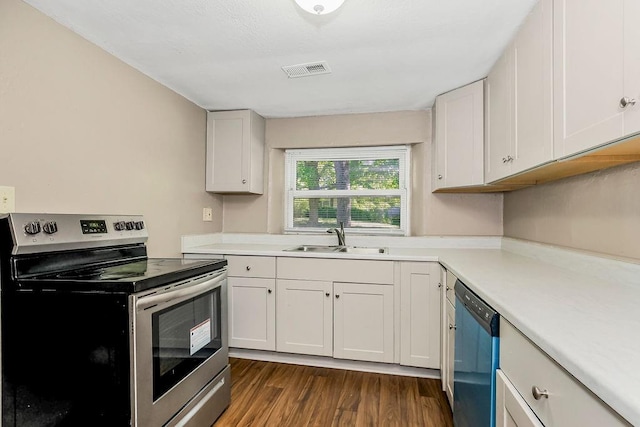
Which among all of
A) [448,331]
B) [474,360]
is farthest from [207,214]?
[474,360]

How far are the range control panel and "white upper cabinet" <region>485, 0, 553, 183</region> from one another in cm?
207

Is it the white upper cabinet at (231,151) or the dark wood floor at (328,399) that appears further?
the white upper cabinet at (231,151)

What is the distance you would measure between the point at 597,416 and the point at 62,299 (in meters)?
1.60

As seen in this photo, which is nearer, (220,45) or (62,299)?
(62,299)

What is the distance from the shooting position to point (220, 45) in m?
1.74

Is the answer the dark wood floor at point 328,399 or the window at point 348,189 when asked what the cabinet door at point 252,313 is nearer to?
the dark wood floor at point 328,399

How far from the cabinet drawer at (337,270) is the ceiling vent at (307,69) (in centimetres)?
Result: 126

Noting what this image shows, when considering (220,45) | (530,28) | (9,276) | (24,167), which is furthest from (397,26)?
(9,276)

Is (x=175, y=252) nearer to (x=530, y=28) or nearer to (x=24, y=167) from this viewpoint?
A: (x=24, y=167)

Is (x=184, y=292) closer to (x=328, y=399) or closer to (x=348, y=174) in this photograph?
(x=328, y=399)

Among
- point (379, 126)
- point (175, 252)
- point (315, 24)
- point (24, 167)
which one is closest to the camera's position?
point (24, 167)

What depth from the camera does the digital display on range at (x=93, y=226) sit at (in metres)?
1.54

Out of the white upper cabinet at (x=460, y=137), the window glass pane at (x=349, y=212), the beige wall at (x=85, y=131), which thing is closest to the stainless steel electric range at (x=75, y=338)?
the beige wall at (x=85, y=131)

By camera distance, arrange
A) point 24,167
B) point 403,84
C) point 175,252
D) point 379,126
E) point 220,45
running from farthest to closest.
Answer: point 379,126, point 175,252, point 403,84, point 220,45, point 24,167
